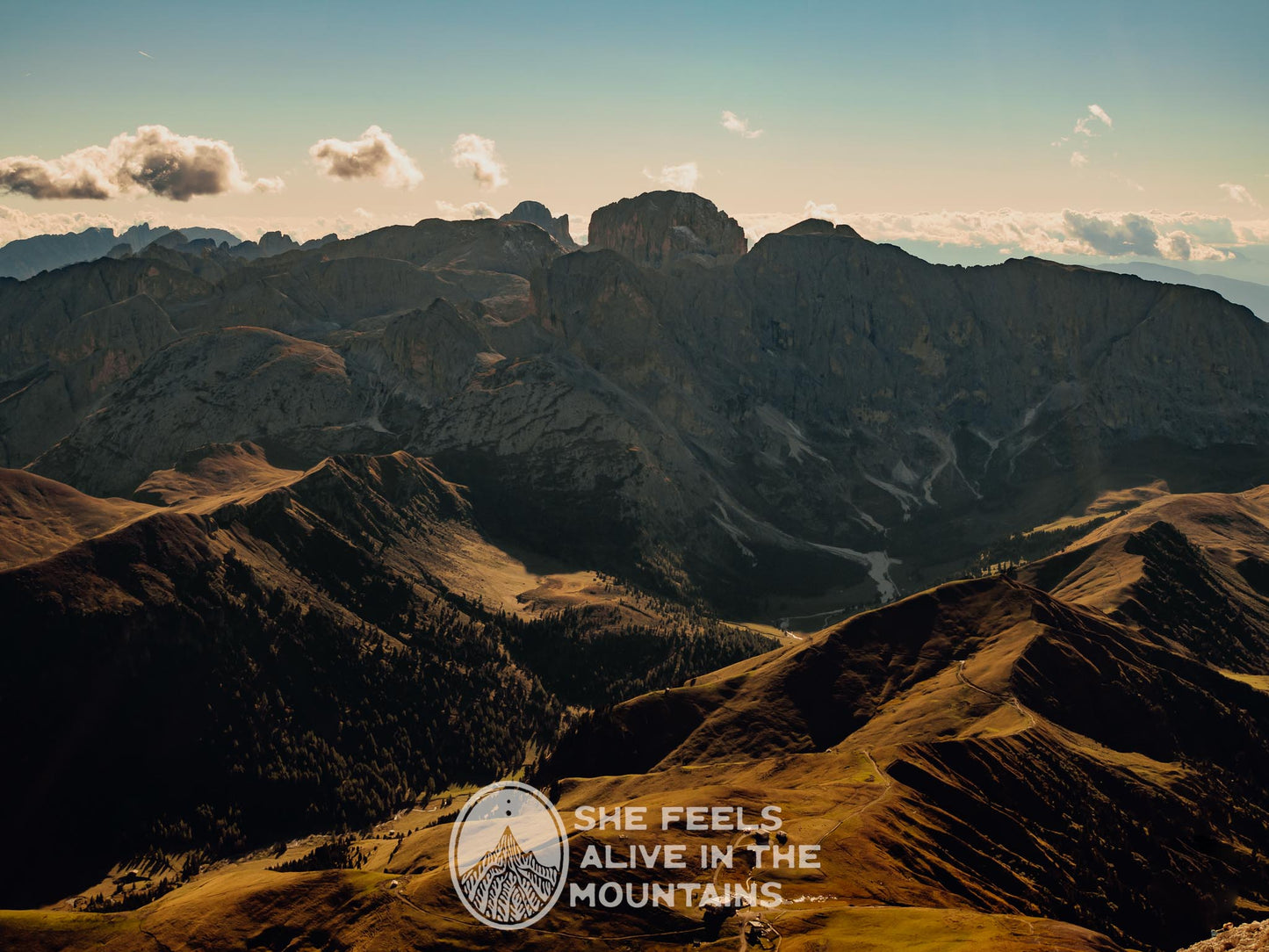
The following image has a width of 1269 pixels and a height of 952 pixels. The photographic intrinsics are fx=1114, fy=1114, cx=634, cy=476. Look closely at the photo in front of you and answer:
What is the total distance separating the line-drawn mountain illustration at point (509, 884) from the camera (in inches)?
6880

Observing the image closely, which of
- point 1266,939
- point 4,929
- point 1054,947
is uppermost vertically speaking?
point 1266,939

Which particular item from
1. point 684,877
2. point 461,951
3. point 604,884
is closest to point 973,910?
point 684,877

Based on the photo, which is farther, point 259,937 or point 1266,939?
point 259,937

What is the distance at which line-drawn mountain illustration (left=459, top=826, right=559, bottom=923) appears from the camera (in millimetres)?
174750

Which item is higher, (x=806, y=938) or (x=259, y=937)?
(x=806, y=938)

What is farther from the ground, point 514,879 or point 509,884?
point 514,879

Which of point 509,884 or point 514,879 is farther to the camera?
point 514,879

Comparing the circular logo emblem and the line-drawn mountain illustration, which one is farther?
the line-drawn mountain illustration

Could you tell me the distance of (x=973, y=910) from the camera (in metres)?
178

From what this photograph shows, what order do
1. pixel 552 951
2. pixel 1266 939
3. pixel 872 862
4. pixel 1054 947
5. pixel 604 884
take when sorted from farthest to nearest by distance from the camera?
pixel 872 862 < pixel 604 884 < pixel 552 951 < pixel 1054 947 < pixel 1266 939

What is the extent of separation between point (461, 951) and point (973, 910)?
8091cm

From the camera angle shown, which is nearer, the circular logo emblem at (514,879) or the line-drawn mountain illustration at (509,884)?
the circular logo emblem at (514,879)

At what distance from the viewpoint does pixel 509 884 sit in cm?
17962

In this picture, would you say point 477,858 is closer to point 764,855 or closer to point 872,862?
point 764,855
